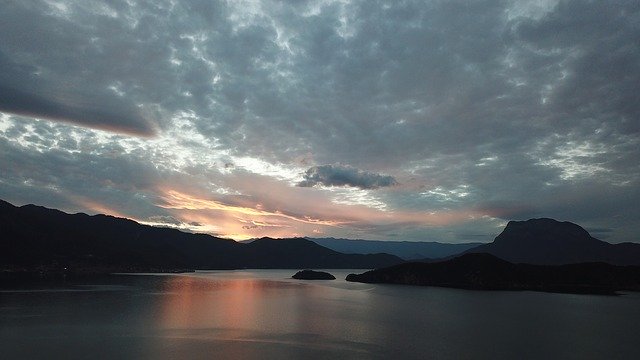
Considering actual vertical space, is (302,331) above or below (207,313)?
below

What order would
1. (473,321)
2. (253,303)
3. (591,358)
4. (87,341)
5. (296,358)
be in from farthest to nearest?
1. (253,303)
2. (473,321)
3. (87,341)
4. (591,358)
5. (296,358)

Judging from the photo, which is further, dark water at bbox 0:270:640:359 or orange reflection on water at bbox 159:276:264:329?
orange reflection on water at bbox 159:276:264:329

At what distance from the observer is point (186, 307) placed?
10850 centimetres

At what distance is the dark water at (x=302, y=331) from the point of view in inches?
2239

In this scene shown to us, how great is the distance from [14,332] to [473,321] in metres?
87.8

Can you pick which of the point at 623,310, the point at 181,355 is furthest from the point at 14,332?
the point at 623,310

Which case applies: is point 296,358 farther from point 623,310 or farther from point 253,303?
point 623,310

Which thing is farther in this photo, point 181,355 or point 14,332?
point 14,332

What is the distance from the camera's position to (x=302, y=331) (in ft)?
244

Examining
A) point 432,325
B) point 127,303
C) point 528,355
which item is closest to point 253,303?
point 127,303

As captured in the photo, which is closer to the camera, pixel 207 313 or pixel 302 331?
pixel 302 331

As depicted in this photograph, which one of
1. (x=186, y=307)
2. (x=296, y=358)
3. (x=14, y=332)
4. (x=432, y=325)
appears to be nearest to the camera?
(x=296, y=358)

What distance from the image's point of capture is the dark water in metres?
56.9

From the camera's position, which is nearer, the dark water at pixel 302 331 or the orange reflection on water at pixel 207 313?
the dark water at pixel 302 331
